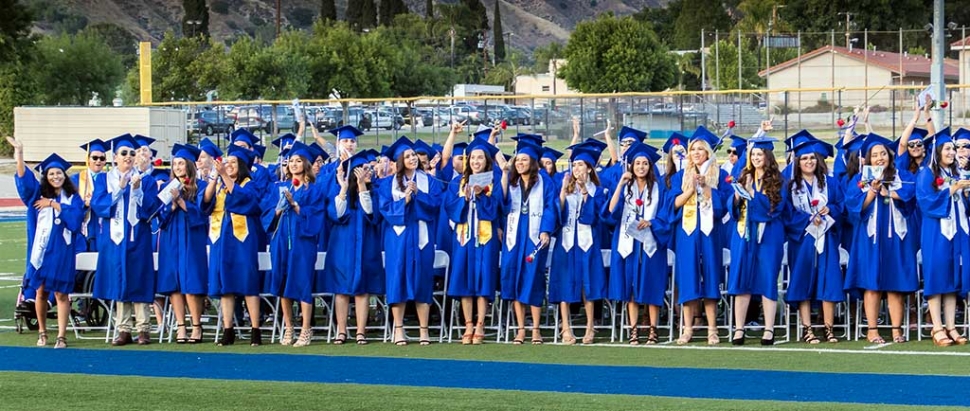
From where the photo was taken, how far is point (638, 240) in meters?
12.4

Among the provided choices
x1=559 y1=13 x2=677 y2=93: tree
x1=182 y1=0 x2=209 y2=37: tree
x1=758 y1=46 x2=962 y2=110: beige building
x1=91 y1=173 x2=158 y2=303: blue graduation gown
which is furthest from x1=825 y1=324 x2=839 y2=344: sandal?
x1=182 y1=0 x2=209 y2=37: tree

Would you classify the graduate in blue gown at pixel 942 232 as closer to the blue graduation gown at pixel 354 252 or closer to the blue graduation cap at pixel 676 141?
the blue graduation cap at pixel 676 141

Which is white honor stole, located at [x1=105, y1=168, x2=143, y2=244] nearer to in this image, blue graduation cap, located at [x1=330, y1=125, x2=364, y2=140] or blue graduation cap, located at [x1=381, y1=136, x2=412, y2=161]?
blue graduation cap, located at [x1=330, y1=125, x2=364, y2=140]

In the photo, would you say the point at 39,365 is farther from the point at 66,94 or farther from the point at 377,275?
the point at 66,94

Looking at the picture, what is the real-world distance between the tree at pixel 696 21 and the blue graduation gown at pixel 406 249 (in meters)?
112

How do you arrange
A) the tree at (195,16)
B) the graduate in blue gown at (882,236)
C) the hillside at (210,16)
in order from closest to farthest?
the graduate in blue gown at (882,236) → the tree at (195,16) → the hillside at (210,16)

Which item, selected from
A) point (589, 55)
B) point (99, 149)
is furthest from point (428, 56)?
point (99, 149)

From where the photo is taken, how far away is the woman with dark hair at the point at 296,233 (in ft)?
41.6

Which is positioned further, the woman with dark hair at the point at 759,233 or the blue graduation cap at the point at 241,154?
the blue graduation cap at the point at 241,154

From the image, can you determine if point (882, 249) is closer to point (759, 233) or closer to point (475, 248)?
point (759, 233)

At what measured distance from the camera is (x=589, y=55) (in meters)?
81.0

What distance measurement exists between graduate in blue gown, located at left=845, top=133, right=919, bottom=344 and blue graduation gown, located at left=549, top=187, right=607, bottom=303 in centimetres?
205

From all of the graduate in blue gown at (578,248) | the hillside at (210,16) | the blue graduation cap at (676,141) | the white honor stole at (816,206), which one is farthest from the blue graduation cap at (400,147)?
the hillside at (210,16)

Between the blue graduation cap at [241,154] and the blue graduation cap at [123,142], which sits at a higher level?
the blue graduation cap at [123,142]
